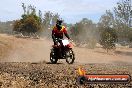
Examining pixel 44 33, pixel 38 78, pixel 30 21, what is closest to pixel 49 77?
pixel 38 78

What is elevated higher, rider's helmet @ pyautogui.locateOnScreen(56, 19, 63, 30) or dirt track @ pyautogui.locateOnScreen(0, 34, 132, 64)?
rider's helmet @ pyautogui.locateOnScreen(56, 19, 63, 30)

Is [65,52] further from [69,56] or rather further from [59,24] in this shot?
[59,24]

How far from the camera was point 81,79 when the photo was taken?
5367 millimetres

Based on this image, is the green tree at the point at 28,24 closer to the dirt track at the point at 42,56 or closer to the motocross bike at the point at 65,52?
the dirt track at the point at 42,56

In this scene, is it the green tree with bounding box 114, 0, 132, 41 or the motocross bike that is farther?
the green tree with bounding box 114, 0, 132, 41

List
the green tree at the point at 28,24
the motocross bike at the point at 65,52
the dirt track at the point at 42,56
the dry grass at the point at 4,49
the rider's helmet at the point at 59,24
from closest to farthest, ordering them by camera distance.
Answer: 1. the rider's helmet at the point at 59,24
2. the motocross bike at the point at 65,52
3. the dirt track at the point at 42,56
4. the dry grass at the point at 4,49
5. the green tree at the point at 28,24

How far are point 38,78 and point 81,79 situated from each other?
5.32 meters

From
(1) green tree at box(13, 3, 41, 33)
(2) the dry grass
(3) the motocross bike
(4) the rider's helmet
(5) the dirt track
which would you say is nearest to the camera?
(4) the rider's helmet

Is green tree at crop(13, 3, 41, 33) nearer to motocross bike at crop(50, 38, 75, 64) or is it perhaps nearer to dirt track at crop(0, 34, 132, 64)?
dirt track at crop(0, 34, 132, 64)

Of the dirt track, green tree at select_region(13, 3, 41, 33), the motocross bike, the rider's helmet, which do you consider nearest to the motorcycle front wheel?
the motocross bike

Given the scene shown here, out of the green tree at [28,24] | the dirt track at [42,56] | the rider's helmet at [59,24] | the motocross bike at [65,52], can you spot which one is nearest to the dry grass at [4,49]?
the dirt track at [42,56]

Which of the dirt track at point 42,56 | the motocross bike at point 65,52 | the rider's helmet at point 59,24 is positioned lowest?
the dirt track at point 42,56

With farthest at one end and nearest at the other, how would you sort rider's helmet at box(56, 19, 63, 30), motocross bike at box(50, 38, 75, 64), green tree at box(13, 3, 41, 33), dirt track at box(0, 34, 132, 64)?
green tree at box(13, 3, 41, 33) < dirt track at box(0, 34, 132, 64) < motocross bike at box(50, 38, 75, 64) < rider's helmet at box(56, 19, 63, 30)

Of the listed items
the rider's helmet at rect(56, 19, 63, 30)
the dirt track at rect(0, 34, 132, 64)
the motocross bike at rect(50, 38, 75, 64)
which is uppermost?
the rider's helmet at rect(56, 19, 63, 30)
